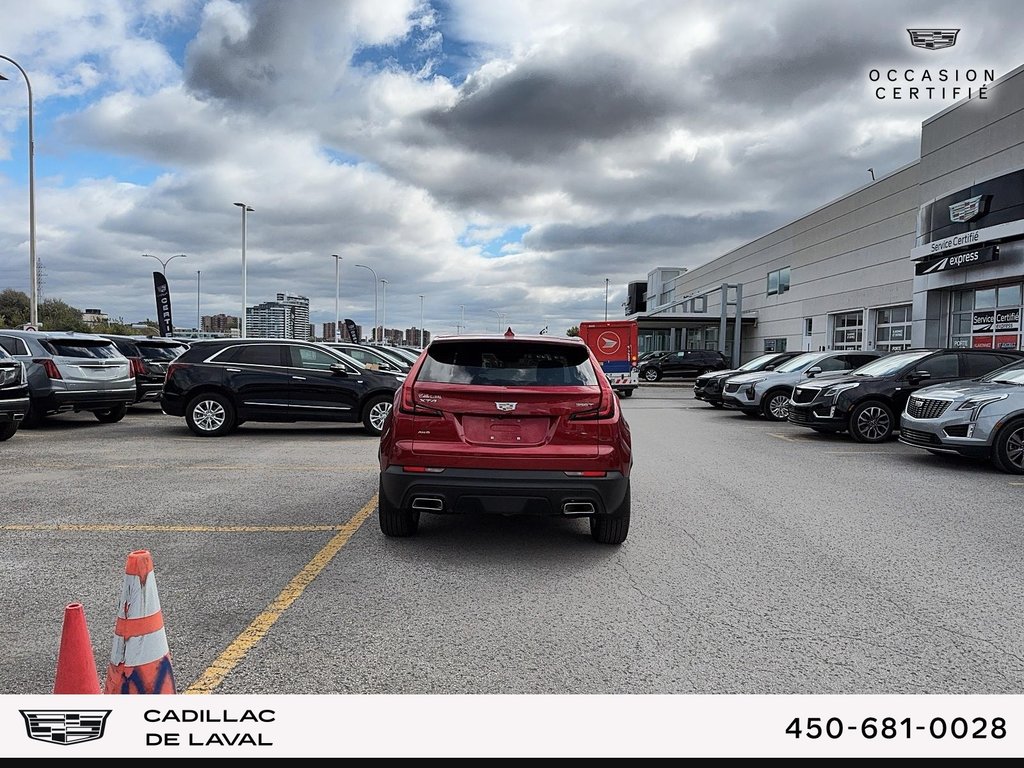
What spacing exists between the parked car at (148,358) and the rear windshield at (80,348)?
6.31 feet

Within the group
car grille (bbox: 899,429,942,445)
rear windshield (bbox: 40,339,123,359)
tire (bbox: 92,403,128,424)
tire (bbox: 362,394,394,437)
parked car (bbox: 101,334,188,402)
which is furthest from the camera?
parked car (bbox: 101,334,188,402)

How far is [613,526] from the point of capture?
5359mm

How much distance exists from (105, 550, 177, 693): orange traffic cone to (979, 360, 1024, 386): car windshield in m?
10.2

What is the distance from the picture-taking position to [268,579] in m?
4.61

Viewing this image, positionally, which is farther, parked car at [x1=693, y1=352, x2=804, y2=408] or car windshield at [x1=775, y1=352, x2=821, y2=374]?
parked car at [x1=693, y1=352, x2=804, y2=408]

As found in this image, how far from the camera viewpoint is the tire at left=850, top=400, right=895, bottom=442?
12.2 meters

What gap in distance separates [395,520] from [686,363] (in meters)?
36.6

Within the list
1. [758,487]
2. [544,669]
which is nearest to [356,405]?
[758,487]

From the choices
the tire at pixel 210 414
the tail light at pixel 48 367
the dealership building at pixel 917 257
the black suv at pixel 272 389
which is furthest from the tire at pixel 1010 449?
the tail light at pixel 48 367

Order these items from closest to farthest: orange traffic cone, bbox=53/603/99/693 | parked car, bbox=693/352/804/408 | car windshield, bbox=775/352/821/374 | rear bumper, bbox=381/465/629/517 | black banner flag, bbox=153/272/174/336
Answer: orange traffic cone, bbox=53/603/99/693 → rear bumper, bbox=381/465/629/517 → car windshield, bbox=775/352/821/374 → parked car, bbox=693/352/804/408 → black banner flag, bbox=153/272/174/336

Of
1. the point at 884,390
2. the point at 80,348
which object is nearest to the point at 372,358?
the point at 80,348

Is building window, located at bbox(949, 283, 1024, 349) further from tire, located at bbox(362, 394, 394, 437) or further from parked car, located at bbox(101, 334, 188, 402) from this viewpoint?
parked car, located at bbox(101, 334, 188, 402)

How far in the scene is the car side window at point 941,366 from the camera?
40.9ft

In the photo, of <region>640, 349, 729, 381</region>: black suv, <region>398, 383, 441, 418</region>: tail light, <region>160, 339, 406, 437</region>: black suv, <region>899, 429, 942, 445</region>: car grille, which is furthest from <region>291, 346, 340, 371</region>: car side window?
<region>640, 349, 729, 381</region>: black suv
